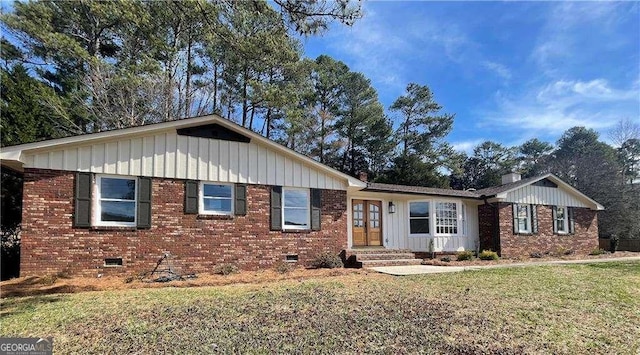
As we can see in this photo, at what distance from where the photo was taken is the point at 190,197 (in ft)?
36.0

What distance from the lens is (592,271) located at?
1167cm

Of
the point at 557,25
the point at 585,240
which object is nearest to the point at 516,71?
the point at 557,25

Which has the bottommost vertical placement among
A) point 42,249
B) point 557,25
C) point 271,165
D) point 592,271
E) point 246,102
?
point 592,271

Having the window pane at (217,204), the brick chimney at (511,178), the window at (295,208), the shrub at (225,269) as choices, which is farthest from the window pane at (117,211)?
the brick chimney at (511,178)

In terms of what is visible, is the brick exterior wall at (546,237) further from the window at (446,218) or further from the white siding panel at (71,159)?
the white siding panel at (71,159)

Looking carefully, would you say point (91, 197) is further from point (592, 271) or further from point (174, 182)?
point (592, 271)

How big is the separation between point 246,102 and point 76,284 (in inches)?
701

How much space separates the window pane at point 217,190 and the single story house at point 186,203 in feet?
0.10

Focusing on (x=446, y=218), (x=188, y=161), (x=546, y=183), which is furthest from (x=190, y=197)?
(x=546, y=183)

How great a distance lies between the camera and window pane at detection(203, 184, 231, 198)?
1137cm

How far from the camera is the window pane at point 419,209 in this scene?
1650cm

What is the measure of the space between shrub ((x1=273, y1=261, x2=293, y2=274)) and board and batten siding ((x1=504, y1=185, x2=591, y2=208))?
10.8 m

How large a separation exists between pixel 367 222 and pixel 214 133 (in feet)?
23.4

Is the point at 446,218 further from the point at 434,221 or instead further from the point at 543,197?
the point at 543,197
